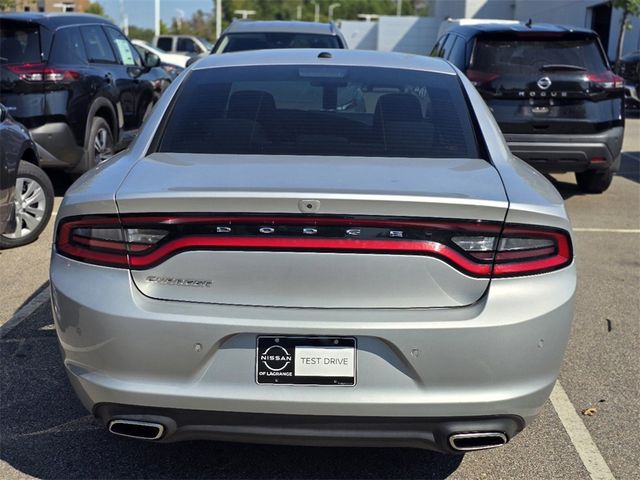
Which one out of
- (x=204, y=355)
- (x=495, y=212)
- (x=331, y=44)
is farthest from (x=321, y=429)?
(x=331, y=44)

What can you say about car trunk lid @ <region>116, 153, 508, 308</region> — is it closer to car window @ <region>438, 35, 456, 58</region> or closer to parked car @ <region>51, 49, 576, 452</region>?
parked car @ <region>51, 49, 576, 452</region>

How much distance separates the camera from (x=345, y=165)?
3150mm

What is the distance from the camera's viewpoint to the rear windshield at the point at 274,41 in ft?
33.9

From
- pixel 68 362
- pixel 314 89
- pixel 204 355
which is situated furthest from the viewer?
pixel 314 89

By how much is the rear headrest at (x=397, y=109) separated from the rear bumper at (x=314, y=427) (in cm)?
145

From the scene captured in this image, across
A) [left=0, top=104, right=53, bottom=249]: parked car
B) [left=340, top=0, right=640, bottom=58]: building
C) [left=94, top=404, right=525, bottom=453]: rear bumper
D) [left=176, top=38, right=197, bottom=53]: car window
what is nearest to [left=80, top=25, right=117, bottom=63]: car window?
[left=0, top=104, right=53, bottom=249]: parked car

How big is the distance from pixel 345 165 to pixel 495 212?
2.14 feet

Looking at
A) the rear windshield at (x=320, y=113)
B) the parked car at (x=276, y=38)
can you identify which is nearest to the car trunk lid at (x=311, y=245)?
the rear windshield at (x=320, y=113)

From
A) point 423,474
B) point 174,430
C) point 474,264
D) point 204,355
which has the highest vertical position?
point 474,264

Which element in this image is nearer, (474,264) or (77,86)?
(474,264)

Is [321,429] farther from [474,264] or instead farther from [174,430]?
[474,264]

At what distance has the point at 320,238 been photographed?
273 centimetres

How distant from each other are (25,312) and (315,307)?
2974 mm

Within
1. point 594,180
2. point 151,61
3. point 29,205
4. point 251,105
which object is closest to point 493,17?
point 151,61
